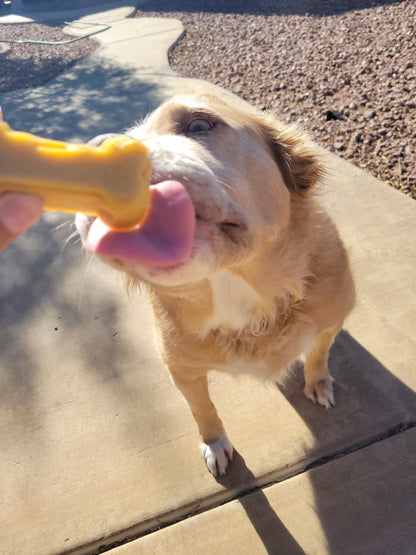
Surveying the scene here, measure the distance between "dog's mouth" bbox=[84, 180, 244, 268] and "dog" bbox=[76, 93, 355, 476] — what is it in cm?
9

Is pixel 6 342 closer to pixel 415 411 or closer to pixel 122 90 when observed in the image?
pixel 415 411

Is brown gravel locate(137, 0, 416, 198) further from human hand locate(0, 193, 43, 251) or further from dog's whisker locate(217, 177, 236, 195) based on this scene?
human hand locate(0, 193, 43, 251)

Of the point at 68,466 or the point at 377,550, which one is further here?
the point at 68,466

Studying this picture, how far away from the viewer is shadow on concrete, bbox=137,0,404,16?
860 centimetres

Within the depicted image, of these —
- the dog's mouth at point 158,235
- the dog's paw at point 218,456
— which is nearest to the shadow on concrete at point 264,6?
the dog's paw at point 218,456

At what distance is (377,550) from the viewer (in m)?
1.91

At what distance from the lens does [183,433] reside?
245 cm

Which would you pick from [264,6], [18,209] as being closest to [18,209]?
[18,209]

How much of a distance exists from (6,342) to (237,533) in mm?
1924

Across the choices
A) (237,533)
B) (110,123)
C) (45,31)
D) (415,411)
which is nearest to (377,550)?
(237,533)

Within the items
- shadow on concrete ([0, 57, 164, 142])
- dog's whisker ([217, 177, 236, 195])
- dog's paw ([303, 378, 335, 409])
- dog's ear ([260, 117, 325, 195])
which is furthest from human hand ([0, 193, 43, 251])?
shadow on concrete ([0, 57, 164, 142])

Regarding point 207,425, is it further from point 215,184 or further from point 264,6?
point 264,6

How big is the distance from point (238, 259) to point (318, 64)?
5.66 m

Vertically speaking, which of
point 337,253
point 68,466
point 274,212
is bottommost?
point 68,466
